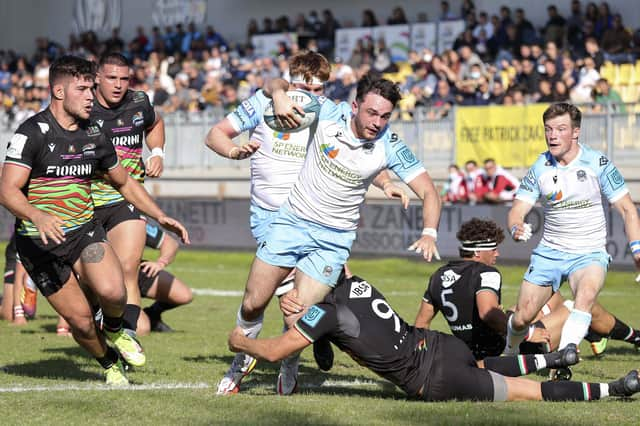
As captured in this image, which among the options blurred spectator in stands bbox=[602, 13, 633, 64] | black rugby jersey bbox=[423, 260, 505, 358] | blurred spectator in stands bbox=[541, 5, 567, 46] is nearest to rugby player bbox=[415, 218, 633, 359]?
black rugby jersey bbox=[423, 260, 505, 358]

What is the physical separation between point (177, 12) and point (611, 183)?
32.7 metres

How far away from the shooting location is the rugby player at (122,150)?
1012 cm

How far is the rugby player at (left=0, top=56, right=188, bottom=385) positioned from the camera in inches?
321

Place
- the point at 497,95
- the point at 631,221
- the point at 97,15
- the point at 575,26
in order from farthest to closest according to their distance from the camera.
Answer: the point at 97,15
the point at 575,26
the point at 497,95
the point at 631,221

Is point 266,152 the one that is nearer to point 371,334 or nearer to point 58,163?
point 58,163

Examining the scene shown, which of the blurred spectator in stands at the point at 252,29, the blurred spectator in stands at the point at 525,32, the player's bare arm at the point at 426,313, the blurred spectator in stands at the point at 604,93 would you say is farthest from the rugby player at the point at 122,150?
the blurred spectator in stands at the point at 252,29

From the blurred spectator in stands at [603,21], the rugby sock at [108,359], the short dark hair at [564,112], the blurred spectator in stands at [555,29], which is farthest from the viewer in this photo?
the blurred spectator in stands at [555,29]

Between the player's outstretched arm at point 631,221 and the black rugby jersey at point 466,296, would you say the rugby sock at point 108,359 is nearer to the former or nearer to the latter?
the black rugby jersey at point 466,296

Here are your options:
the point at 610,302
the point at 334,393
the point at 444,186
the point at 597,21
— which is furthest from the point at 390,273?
the point at 334,393

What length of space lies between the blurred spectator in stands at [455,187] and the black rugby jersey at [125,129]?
43.5ft

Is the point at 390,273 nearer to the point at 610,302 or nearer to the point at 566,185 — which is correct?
the point at 610,302

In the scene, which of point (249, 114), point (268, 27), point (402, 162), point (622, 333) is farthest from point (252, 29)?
point (402, 162)

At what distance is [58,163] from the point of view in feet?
27.0

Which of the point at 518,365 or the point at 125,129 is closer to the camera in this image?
the point at 518,365
